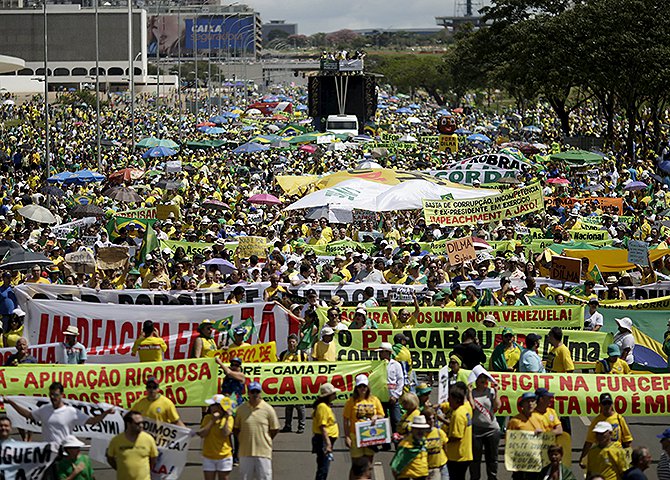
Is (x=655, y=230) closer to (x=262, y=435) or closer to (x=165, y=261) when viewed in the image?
(x=165, y=261)

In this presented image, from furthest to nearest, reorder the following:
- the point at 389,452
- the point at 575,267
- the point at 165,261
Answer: the point at 165,261 < the point at 575,267 < the point at 389,452

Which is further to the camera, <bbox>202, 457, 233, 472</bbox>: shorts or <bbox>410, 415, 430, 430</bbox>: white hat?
<bbox>202, 457, 233, 472</bbox>: shorts

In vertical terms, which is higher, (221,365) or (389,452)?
(221,365)

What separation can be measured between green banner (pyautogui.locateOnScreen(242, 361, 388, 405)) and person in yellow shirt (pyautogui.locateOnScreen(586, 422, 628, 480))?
246 centimetres

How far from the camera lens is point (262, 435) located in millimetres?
11102

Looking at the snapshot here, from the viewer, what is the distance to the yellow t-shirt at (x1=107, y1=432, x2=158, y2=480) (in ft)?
33.3

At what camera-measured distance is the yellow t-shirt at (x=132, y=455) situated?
1016 cm

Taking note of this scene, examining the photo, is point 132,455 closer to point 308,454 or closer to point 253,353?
point 308,454

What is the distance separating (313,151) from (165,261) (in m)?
33.3

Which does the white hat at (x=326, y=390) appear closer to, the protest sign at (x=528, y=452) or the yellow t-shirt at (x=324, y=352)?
the protest sign at (x=528, y=452)

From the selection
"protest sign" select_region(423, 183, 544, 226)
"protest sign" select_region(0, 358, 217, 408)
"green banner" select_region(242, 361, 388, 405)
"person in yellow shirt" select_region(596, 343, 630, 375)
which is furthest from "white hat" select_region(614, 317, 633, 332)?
"protest sign" select_region(423, 183, 544, 226)

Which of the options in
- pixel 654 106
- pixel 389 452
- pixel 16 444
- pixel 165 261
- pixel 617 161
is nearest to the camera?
pixel 16 444

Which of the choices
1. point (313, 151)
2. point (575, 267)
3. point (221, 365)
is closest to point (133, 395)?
point (221, 365)

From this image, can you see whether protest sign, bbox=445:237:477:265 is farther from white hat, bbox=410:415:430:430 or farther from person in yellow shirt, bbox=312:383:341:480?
white hat, bbox=410:415:430:430
